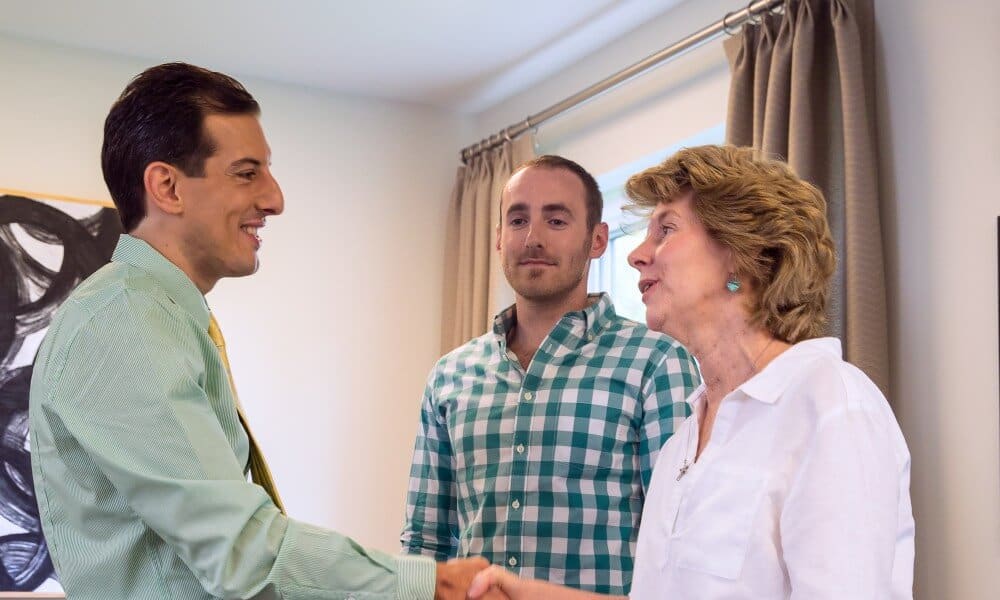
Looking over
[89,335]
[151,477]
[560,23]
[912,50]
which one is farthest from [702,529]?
[560,23]

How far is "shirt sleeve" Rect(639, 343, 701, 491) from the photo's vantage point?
200cm

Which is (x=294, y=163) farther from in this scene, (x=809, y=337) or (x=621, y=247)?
(x=809, y=337)

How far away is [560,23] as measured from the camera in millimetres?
3611

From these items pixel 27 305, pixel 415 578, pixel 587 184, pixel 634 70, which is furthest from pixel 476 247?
pixel 415 578

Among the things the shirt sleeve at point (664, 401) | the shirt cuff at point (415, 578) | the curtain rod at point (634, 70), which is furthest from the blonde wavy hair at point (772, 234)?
the curtain rod at point (634, 70)

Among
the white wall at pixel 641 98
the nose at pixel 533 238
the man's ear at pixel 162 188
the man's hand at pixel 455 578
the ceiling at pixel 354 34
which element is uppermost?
the ceiling at pixel 354 34

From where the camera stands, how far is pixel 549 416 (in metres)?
2.08

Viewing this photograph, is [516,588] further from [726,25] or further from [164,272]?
[726,25]

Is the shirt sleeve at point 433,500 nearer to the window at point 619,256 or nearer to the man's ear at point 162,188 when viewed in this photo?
the man's ear at point 162,188

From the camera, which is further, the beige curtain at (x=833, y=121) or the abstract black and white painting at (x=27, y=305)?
the abstract black and white painting at (x=27, y=305)

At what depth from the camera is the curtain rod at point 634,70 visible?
9.73ft

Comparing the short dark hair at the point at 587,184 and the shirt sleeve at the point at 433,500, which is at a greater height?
the short dark hair at the point at 587,184

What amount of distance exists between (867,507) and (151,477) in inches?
33.4

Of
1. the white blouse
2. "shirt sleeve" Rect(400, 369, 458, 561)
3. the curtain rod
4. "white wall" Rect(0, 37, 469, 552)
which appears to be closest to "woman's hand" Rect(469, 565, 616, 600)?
the white blouse
